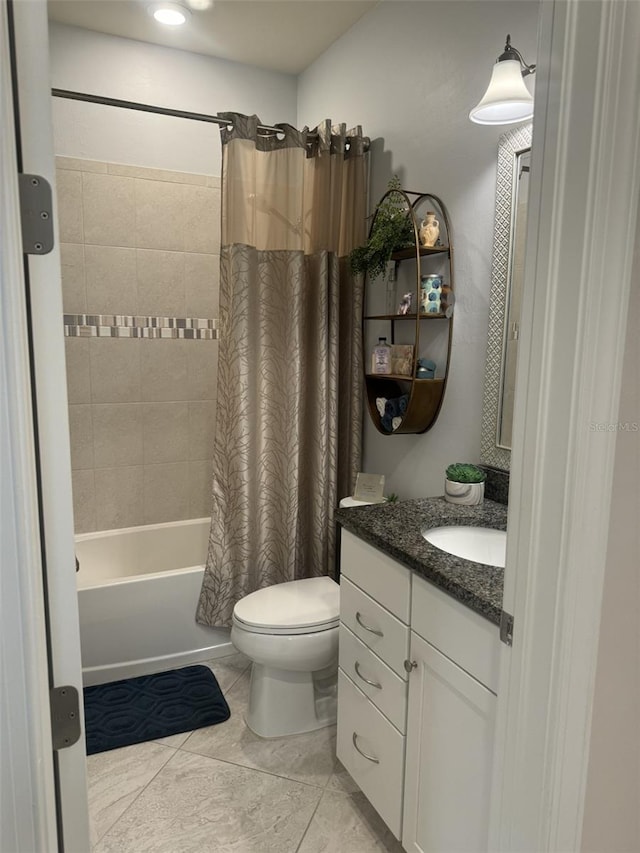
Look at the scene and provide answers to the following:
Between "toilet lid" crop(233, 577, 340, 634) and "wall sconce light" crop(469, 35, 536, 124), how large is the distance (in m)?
1.70

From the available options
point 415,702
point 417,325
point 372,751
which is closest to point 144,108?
point 417,325

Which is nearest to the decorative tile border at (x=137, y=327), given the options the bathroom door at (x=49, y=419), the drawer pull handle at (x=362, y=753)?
the drawer pull handle at (x=362, y=753)

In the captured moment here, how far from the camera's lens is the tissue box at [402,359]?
228 cm

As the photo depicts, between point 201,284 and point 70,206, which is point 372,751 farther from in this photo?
point 70,206

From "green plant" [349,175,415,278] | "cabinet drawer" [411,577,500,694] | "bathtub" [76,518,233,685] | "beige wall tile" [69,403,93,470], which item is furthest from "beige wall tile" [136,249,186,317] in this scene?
"cabinet drawer" [411,577,500,694]

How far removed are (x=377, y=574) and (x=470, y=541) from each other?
1.03ft

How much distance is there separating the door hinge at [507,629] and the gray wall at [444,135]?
1078 mm

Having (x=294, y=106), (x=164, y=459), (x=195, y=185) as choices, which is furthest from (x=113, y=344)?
(x=294, y=106)

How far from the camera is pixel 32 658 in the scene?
28.5 inches

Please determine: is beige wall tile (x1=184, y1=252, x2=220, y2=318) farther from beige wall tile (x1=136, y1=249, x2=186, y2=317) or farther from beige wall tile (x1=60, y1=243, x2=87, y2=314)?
beige wall tile (x1=60, y1=243, x2=87, y2=314)

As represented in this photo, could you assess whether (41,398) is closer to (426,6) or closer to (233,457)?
(233,457)

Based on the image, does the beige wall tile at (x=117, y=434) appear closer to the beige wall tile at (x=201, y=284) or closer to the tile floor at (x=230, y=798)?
the beige wall tile at (x=201, y=284)

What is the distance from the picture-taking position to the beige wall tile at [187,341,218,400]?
319 cm

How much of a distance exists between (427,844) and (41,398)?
1.43 m
